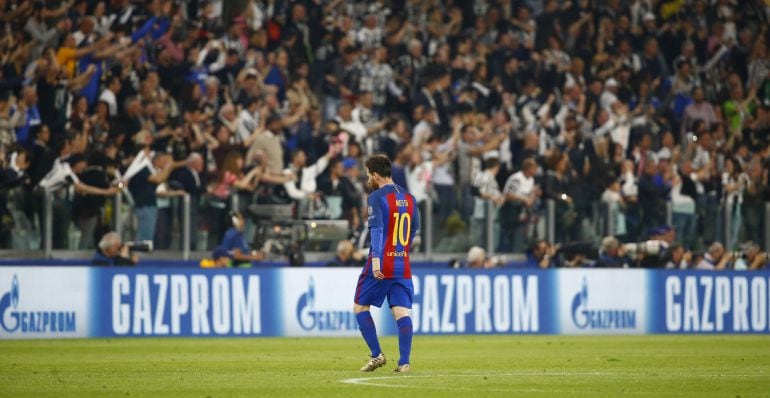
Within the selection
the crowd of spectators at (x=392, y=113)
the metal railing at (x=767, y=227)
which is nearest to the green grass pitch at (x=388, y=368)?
the crowd of spectators at (x=392, y=113)

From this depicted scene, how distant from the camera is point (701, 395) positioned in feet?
42.1

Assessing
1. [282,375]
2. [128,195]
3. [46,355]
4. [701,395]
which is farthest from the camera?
[128,195]

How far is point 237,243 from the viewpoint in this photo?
2405 cm

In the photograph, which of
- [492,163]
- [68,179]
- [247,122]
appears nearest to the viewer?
[68,179]

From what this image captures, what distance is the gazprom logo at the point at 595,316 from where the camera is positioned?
2642cm

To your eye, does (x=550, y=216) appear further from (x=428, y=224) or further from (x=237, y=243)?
(x=237, y=243)

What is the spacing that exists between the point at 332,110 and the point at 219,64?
255 cm

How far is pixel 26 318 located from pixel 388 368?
8.49 meters

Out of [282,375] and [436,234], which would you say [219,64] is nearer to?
[436,234]

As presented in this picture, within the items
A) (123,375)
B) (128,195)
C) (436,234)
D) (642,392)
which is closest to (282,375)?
(123,375)

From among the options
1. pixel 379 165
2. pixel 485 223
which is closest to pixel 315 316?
pixel 485 223

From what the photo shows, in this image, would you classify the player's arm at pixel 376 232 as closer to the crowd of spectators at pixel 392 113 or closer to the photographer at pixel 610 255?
the crowd of spectators at pixel 392 113

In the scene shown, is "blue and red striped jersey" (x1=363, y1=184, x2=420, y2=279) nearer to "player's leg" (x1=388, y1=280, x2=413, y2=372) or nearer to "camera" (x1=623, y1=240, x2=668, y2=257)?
"player's leg" (x1=388, y1=280, x2=413, y2=372)

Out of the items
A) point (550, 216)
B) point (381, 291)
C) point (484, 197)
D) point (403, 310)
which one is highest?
point (484, 197)
